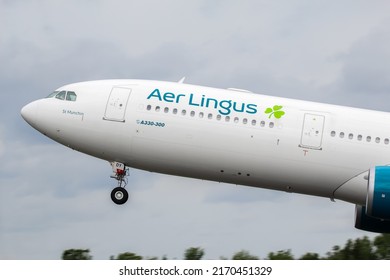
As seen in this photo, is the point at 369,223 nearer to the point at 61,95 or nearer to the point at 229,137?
the point at 229,137

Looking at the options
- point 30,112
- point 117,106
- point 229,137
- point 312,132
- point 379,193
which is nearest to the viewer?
point 379,193

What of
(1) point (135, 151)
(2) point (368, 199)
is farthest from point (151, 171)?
(2) point (368, 199)

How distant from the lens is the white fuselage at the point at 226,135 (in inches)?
1725

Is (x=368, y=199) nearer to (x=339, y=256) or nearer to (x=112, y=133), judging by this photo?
(x=112, y=133)

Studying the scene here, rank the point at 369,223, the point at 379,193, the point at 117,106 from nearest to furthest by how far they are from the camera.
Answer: the point at 379,193 < the point at 117,106 < the point at 369,223

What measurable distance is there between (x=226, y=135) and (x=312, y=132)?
3.56m

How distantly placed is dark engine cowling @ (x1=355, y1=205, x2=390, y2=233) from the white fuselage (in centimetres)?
356

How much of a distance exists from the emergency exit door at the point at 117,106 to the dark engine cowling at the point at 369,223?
11865 millimetres

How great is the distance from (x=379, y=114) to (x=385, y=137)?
1.47 meters

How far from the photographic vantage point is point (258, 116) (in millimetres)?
44000

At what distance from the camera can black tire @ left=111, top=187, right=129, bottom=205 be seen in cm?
4538

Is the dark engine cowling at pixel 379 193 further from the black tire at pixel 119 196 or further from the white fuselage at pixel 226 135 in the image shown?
the black tire at pixel 119 196

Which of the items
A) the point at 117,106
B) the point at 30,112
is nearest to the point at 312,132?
the point at 117,106

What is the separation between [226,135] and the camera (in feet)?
143
